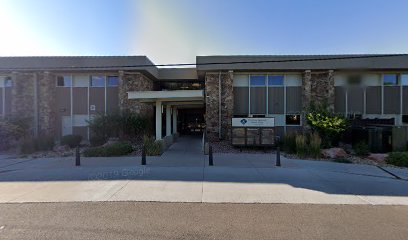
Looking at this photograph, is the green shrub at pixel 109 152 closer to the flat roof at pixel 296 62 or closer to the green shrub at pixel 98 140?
the green shrub at pixel 98 140

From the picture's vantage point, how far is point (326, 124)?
47.0 feet

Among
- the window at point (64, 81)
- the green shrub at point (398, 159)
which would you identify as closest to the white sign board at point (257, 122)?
the green shrub at point (398, 159)

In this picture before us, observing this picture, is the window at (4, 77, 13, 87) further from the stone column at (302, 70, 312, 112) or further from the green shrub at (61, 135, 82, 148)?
the stone column at (302, 70, 312, 112)

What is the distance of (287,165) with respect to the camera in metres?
10.8

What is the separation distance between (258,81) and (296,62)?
271cm

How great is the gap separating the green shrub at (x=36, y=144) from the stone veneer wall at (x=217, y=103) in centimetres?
963

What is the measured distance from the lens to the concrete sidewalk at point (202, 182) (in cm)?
648

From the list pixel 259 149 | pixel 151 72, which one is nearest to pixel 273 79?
pixel 259 149

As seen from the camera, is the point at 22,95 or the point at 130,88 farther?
the point at 130,88

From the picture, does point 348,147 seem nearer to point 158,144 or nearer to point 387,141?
point 387,141

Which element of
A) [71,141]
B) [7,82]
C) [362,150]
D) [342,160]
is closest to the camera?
[342,160]

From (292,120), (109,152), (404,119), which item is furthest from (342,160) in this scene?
(109,152)

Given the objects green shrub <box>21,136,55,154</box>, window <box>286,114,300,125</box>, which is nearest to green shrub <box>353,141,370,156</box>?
window <box>286,114,300,125</box>

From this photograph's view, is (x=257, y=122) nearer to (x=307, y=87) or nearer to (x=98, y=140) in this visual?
(x=307, y=87)
